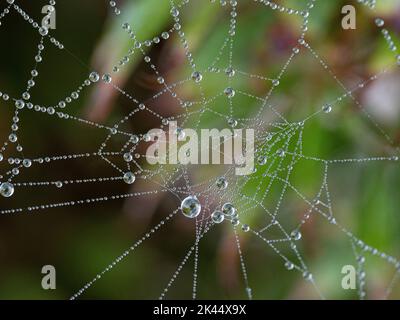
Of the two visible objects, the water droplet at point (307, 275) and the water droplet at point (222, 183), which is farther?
the water droplet at point (307, 275)

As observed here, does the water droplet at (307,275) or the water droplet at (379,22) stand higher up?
the water droplet at (379,22)

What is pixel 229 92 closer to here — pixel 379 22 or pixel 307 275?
pixel 379 22

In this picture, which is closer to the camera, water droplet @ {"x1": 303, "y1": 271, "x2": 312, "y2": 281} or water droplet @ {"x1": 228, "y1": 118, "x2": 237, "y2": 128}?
water droplet @ {"x1": 228, "y1": 118, "x2": 237, "y2": 128}

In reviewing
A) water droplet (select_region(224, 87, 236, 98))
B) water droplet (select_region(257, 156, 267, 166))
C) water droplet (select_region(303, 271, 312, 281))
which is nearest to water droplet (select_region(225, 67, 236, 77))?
water droplet (select_region(224, 87, 236, 98))

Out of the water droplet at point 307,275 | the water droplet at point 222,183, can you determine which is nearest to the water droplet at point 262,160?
the water droplet at point 222,183

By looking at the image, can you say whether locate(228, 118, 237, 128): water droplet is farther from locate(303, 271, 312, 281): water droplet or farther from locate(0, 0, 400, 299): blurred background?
locate(303, 271, 312, 281): water droplet

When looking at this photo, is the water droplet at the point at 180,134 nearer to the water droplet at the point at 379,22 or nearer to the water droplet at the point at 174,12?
the water droplet at the point at 174,12

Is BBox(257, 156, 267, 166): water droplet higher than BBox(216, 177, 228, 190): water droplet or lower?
higher

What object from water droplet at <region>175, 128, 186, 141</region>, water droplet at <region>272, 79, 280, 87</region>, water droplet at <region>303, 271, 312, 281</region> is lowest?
water droplet at <region>303, 271, 312, 281</region>

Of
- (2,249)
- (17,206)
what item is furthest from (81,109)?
(2,249)
